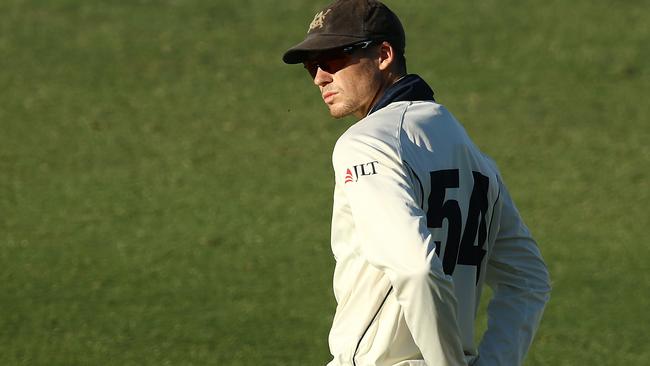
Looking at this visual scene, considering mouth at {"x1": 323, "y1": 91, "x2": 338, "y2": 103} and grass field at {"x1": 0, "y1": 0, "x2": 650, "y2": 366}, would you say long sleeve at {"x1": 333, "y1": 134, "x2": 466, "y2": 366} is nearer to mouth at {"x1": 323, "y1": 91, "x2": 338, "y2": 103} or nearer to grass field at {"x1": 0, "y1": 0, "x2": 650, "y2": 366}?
mouth at {"x1": 323, "y1": 91, "x2": 338, "y2": 103}

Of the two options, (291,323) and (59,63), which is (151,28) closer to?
(59,63)

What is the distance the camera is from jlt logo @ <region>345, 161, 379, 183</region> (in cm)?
285

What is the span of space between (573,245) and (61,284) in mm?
4136

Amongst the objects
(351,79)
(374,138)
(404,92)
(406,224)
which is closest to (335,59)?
(351,79)

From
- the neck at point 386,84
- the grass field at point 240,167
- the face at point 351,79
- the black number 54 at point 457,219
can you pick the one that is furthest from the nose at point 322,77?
the grass field at point 240,167

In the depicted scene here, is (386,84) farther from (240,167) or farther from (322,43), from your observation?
(240,167)

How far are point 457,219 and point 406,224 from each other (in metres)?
0.42

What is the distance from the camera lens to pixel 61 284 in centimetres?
934

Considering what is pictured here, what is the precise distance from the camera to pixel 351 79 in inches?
132

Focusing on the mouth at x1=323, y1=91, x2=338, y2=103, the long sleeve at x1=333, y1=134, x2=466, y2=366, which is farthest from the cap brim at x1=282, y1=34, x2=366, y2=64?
the long sleeve at x1=333, y1=134, x2=466, y2=366

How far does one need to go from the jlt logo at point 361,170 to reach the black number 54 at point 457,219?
0.22 m

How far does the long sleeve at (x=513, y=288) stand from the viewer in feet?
11.3

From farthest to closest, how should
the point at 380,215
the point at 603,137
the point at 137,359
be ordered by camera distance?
the point at 603,137 < the point at 137,359 < the point at 380,215

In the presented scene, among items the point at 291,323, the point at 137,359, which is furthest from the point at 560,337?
the point at 137,359
